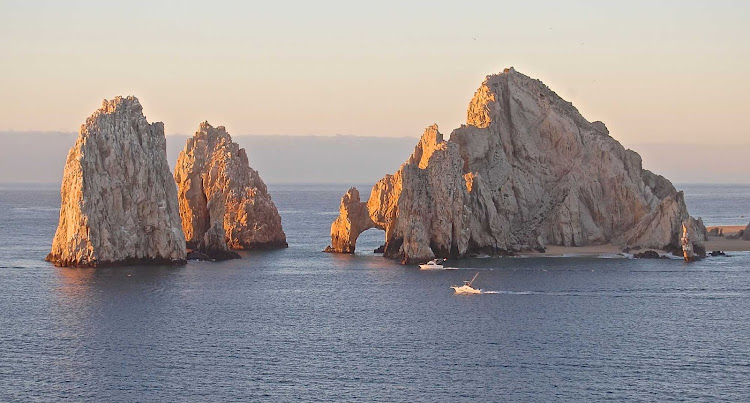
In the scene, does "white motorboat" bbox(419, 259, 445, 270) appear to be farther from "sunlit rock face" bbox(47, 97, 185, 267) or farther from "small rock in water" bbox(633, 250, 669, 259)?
"sunlit rock face" bbox(47, 97, 185, 267)

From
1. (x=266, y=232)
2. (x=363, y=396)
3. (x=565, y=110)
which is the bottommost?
(x=363, y=396)

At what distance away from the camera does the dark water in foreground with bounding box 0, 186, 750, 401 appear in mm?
70250

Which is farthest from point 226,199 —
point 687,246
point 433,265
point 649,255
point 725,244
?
point 725,244

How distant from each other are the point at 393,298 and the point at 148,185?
38.4 m

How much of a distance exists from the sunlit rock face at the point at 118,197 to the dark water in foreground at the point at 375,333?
3.17 meters

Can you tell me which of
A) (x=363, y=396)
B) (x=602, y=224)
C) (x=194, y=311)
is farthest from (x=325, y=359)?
(x=602, y=224)

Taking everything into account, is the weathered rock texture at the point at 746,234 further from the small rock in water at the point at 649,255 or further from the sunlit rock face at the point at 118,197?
the sunlit rock face at the point at 118,197

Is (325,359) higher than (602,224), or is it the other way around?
(602,224)

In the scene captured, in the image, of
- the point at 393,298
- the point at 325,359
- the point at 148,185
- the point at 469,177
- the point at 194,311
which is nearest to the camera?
the point at 325,359

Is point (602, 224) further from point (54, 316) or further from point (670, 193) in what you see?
point (54, 316)

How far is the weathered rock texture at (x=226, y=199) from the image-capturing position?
159 metres

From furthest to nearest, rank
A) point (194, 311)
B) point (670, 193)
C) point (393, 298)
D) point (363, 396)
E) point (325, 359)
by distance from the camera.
→ point (670, 193)
point (393, 298)
point (194, 311)
point (325, 359)
point (363, 396)

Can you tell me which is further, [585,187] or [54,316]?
[585,187]

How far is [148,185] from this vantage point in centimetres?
12862
